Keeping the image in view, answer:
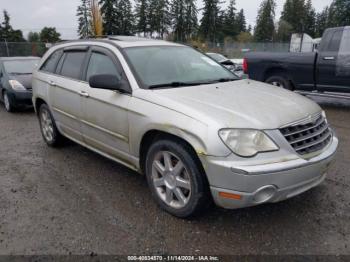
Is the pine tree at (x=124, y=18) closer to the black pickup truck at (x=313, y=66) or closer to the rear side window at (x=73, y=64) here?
the black pickup truck at (x=313, y=66)

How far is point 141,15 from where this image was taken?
225ft

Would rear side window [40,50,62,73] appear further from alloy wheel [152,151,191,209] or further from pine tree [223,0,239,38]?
pine tree [223,0,239,38]

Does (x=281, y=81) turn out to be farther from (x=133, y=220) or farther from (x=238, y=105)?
(x=133, y=220)

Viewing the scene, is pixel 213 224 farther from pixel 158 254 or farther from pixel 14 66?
pixel 14 66

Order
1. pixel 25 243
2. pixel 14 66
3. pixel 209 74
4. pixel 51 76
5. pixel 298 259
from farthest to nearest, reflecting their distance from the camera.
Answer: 1. pixel 14 66
2. pixel 51 76
3. pixel 209 74
4. pixel 25 243
5. pixel 298 259

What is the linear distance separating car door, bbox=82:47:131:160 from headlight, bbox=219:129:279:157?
122 centimetres

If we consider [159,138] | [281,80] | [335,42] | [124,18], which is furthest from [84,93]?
[124,18]

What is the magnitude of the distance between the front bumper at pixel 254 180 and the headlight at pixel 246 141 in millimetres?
126

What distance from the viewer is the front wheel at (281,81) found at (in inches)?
351

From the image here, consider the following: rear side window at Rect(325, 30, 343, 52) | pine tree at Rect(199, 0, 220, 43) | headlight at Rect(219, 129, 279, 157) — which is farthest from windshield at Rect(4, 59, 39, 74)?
pine tree at Rect(199, 0, 220, 43)

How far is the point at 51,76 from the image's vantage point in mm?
5262

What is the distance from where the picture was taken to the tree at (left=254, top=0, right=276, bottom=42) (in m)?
84.1

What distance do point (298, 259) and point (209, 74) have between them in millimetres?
2339

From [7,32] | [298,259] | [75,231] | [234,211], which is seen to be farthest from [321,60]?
[7,32]
